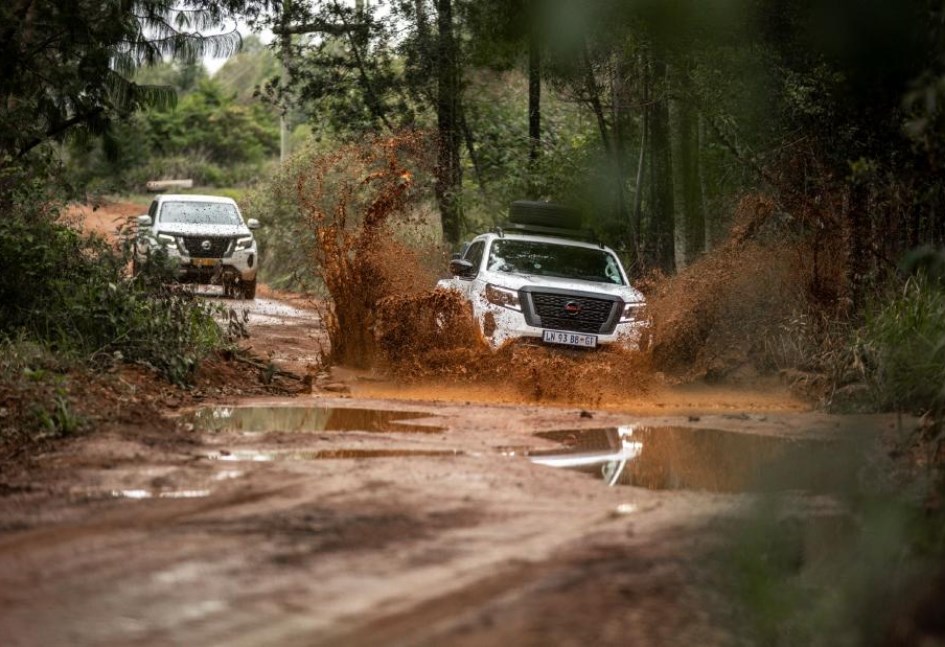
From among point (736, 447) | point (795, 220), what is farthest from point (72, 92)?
point (736, 447)

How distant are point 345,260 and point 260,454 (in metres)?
7.64

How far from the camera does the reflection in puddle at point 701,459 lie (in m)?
8.95

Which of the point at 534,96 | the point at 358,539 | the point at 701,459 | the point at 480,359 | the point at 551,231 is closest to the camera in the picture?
the point at 358,539

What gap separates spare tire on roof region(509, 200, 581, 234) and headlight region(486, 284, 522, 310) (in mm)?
2557

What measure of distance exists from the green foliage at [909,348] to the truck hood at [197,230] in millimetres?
17366

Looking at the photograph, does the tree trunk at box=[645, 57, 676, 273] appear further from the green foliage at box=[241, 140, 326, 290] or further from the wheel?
Result: the green foliage at box=[241, 140, 326, 290]

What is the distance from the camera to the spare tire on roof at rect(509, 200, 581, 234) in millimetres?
17844

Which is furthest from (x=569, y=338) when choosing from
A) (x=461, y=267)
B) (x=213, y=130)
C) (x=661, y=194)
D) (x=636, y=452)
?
(x=213, y=130)

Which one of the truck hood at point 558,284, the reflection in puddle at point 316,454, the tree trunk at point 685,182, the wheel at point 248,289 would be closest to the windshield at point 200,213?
the wheel at point 248,289

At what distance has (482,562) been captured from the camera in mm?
6262

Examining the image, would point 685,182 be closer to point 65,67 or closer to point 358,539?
point 65,67

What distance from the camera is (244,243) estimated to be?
28.8m

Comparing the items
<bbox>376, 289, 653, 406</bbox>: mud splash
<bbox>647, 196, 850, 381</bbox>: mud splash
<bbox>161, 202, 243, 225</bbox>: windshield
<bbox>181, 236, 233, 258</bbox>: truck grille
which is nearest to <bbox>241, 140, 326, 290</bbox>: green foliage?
<bbox>161, 202, 243, 225</bbox>: windshield

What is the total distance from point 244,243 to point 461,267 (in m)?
13.3
